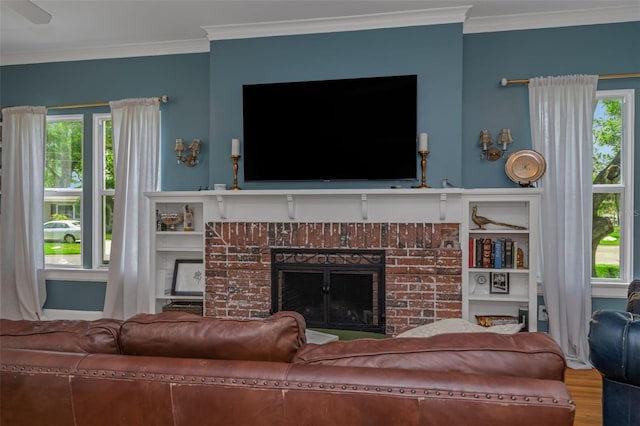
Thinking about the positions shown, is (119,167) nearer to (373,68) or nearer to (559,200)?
(373,68)

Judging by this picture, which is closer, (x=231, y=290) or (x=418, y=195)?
(x=418, y=195)

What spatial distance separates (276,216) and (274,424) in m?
2.79

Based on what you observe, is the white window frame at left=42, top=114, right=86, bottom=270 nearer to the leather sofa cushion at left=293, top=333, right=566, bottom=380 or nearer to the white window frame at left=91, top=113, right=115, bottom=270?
the white window frame at left=91, top=113, right=115, bottom=270

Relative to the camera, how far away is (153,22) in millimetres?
3777

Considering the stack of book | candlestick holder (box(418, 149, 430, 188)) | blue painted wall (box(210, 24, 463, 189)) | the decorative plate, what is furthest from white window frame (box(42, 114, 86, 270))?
the decorative plate

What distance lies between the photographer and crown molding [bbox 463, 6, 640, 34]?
11.4ft

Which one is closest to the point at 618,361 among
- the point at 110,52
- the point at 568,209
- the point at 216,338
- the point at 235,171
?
the point at 216,338

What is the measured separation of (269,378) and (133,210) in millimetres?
3585

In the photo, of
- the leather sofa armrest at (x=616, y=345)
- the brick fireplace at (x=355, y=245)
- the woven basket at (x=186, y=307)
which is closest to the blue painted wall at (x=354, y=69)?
the brick fireplace at (x=355, y=245)

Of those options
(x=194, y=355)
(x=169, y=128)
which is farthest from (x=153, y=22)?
(x=194, y=355)

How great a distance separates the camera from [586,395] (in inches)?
110

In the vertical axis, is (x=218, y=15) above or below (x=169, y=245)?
above

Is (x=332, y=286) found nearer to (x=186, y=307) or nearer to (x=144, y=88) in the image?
(x=186, y=307)

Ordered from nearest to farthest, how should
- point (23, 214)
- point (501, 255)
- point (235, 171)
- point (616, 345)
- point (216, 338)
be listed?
point (216, 338) < point (616, 345) < point (501, 255) < point (235, 171) < point (23, 214)
